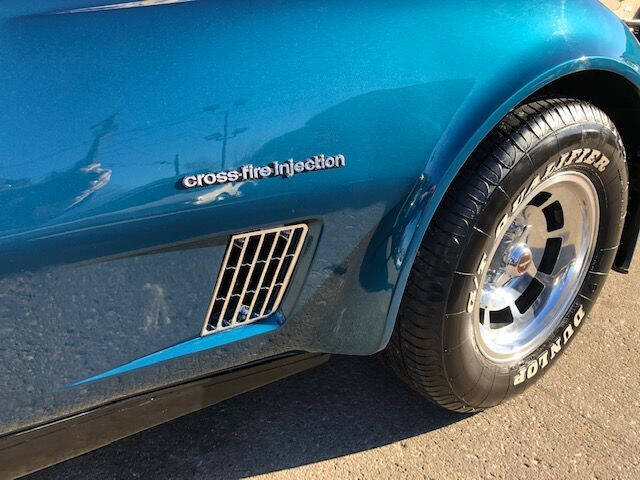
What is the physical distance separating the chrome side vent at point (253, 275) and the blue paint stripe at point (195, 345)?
0.7 inches

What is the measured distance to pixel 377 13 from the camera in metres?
1.47

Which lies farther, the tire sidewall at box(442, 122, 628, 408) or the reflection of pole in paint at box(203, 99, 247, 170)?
the tire sidewall at box(442, 122, 628, 408)

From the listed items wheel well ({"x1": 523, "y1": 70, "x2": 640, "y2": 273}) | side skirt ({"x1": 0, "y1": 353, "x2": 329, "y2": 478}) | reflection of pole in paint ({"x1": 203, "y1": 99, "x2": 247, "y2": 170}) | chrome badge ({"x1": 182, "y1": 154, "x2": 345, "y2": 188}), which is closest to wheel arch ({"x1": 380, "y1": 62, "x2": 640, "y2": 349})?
wheel well ({"x1": 523, "y1": 70, "x2": 640, "y2": 273})

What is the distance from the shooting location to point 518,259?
85.8 inches

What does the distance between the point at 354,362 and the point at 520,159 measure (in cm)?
107

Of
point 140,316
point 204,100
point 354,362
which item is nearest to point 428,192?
point 204,100

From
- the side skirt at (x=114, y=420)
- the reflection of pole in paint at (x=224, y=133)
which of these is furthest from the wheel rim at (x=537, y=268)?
the reflection of pole in paint at (x=224, y=133)

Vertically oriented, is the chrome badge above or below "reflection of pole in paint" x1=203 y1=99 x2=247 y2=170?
below

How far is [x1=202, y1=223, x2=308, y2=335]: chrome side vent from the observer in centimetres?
143

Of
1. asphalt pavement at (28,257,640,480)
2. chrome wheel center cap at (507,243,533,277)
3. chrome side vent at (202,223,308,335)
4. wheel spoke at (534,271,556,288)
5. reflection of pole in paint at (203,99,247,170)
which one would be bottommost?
asphalt pavement at (28,257,640,480)

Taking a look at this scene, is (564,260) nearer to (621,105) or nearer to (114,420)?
(621,105)

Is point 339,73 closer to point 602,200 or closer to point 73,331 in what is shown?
point 73,331

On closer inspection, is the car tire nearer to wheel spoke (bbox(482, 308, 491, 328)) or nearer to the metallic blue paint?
wheel spoke (bbox(482, 308, 491, 328))

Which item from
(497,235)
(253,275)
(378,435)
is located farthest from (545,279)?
(253,275)
